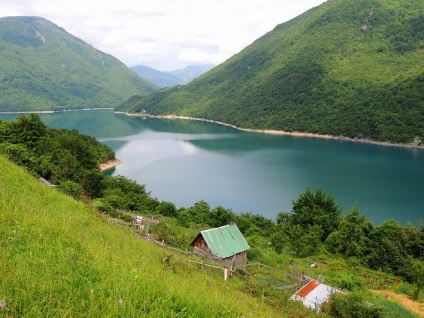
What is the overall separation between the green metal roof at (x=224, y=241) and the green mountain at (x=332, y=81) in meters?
80.0

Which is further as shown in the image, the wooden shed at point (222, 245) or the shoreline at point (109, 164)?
the shoreline at point (109, 164)

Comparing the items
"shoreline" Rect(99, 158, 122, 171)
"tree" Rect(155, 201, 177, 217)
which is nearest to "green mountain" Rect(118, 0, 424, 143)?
"shoreline" Rect(99, 158, 122, 171)

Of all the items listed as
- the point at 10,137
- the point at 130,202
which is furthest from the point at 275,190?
the point at 10,137

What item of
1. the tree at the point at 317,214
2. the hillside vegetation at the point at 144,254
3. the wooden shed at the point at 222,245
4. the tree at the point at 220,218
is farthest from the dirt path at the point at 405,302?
the tree at the point at 220,218

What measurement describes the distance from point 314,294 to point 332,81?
122 m

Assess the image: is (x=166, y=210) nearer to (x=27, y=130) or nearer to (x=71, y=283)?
(x=27, y=130)

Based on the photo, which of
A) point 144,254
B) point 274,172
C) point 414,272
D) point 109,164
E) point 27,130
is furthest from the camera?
point 109,164

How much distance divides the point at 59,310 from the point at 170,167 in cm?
6084

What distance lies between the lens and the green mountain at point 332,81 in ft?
317

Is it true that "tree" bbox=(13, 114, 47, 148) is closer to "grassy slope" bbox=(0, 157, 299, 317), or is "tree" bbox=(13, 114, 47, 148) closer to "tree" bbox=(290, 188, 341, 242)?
"tree" bbox=(290, 188, 341, 242)

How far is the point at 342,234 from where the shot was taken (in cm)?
2595

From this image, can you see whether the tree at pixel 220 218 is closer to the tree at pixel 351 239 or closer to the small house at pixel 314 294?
the tree at pixel 351 239

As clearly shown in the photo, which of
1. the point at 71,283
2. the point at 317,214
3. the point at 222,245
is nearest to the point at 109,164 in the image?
the point at 317,214

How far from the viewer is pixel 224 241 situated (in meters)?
17.3
